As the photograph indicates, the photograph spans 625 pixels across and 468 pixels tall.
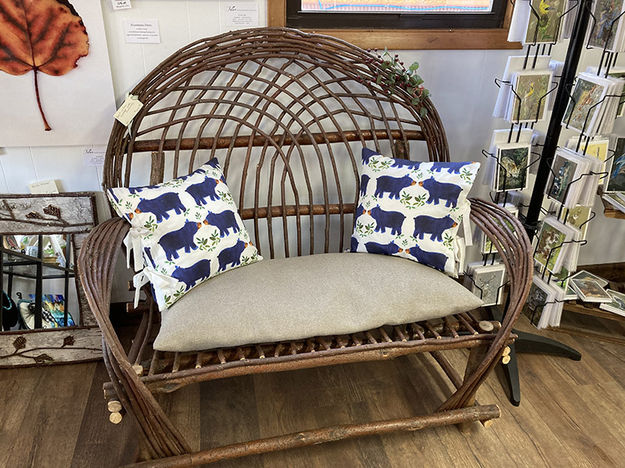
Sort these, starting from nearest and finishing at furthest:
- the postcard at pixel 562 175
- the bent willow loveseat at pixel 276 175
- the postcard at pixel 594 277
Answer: the bent willow loveseat at pixel 276 175 < the postcard at pixel 562 175 < the postcard at pixel 594 277

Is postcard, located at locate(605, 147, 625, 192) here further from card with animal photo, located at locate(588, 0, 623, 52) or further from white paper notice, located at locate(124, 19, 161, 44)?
white paper notice, located at locate(124, 19, 161, 44)

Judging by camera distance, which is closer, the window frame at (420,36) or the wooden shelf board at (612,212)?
the window frame at (420,36)

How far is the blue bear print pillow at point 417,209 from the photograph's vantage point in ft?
5.78

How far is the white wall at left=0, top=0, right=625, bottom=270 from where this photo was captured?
5.98ft

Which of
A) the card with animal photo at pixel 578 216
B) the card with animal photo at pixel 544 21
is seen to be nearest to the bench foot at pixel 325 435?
the card with animal photo at pixel 578 216

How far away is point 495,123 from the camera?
2250mm

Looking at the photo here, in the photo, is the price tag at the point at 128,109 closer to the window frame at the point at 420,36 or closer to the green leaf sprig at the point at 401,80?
the window frame at the point at 420,36

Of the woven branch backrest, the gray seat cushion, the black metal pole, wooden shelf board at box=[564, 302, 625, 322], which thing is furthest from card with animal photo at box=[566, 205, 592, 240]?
the gray seat cushion

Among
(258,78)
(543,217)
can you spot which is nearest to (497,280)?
(543,217)

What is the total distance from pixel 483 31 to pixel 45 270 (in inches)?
74.8

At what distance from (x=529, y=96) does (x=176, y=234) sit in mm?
1286

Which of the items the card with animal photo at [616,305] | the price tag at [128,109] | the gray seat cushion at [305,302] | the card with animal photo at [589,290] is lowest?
the card with animal photo at [616,305]

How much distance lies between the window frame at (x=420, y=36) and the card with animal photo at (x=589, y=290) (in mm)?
1007

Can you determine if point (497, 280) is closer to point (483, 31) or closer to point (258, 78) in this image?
point (483, 31)
